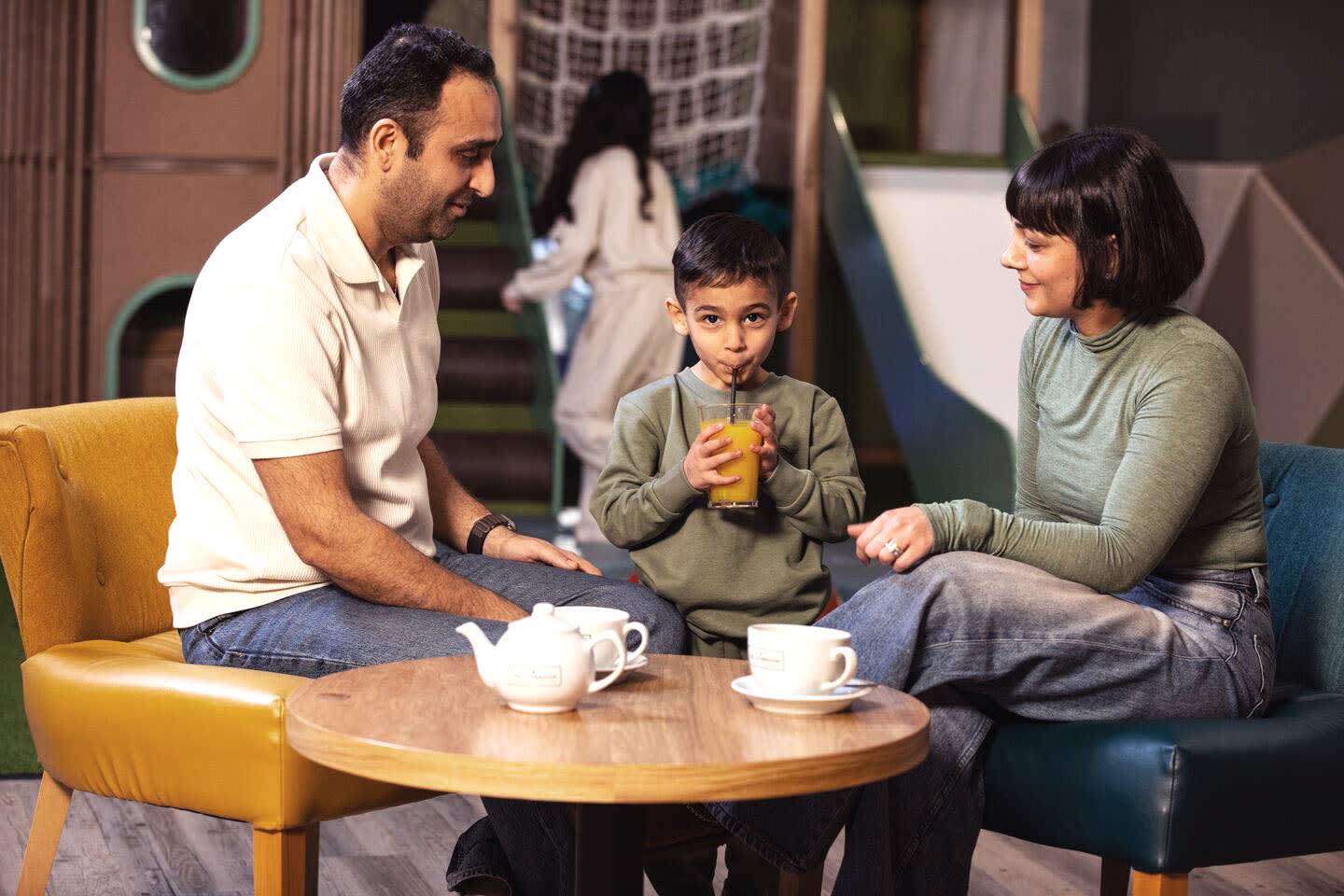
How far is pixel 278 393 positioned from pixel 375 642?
0.36 m

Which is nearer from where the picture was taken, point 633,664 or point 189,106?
point 633,664

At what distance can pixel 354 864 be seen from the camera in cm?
272

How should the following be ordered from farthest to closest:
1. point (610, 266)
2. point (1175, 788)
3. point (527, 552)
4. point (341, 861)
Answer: point (610, 266), point (341, 861), point (527, 552), point (1175, 788)

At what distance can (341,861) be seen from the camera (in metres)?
2.74

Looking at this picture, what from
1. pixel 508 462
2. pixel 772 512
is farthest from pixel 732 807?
pixel 508 462

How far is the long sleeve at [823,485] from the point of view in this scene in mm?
2182

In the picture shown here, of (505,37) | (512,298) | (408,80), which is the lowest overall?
(512,298)

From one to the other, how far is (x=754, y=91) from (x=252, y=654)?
5.50 metres

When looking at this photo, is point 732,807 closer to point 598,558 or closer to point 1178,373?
point 1178,373

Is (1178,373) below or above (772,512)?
above

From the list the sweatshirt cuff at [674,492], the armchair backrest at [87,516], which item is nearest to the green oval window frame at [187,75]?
the armchair backrest at [87,516]

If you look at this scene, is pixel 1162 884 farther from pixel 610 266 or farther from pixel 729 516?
pixel 610 266

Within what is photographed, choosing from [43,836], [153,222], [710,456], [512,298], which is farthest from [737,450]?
[153,222]

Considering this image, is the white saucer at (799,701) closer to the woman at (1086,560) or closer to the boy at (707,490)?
the woman at (1086,560)
